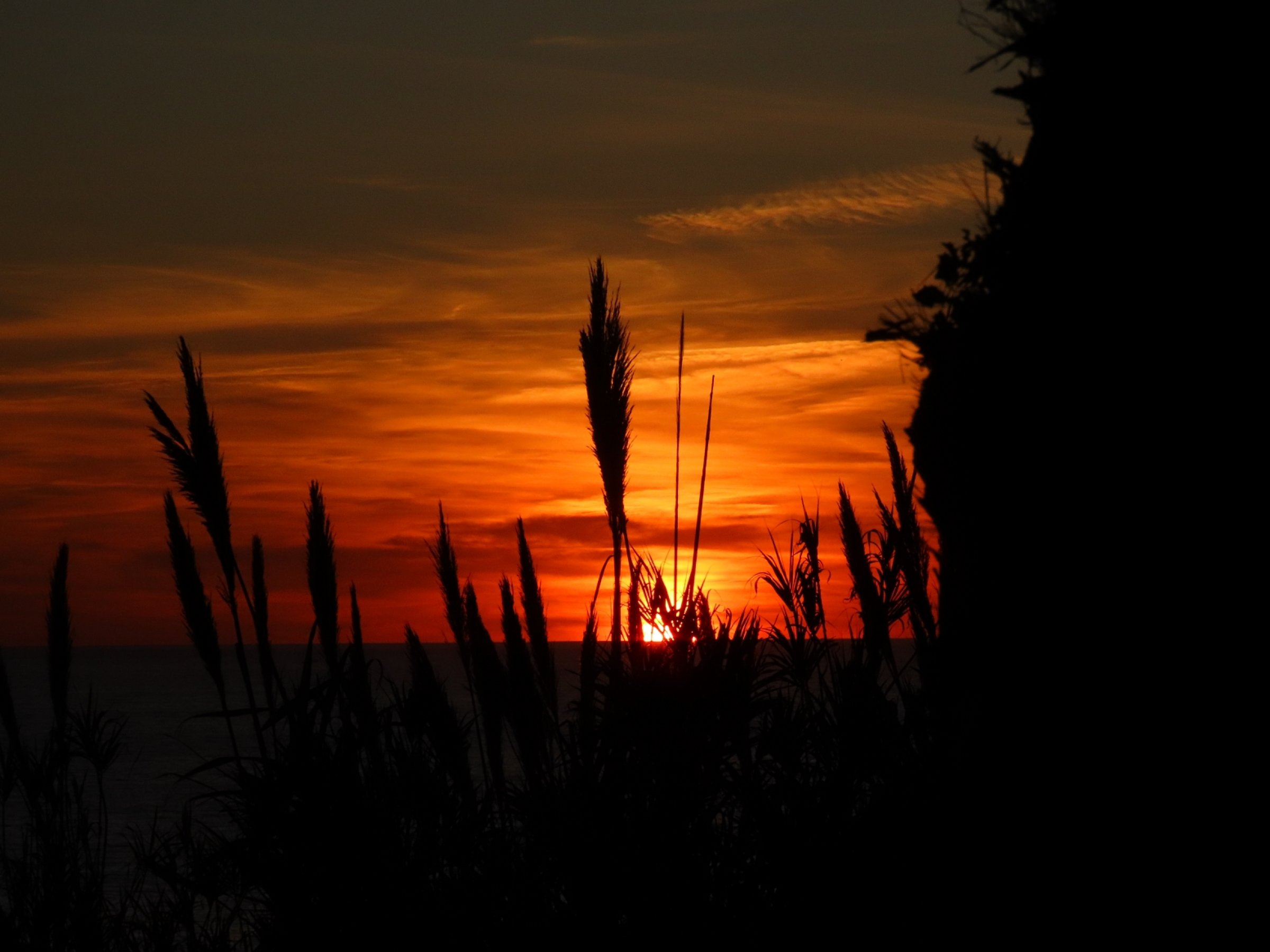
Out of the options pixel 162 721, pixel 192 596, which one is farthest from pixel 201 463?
pixel 162 721

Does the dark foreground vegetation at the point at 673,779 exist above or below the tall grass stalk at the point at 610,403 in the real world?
below

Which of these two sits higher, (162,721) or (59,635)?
(59,635)

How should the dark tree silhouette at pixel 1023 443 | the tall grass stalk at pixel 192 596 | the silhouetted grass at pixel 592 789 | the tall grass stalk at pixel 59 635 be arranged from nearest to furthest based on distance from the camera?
the dark tree silhouette at pixel 1023 443
the silhouetted grass at pixel 592 789
the tall grass stalk at pixel 192 596
the tall grass stalk at pixel 59 635

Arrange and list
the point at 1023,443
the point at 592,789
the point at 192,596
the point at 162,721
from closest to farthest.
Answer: the point at 1023,443, the point at 592,789, the point at 192,596, the point at 162,721

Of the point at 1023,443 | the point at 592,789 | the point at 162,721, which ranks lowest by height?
the point at 162,721

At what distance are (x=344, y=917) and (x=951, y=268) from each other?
8.49 feet

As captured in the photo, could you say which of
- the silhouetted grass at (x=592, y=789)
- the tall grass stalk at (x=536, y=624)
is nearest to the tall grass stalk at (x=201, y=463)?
the silhouetted grass at (x=592, y=789)

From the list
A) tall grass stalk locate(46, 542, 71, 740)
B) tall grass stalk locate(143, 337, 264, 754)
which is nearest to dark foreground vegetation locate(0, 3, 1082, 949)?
tall grass stalk locate(143, 337, 264, 754)

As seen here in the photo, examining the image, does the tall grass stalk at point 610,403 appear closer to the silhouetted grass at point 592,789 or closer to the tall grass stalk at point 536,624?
the silhouetted grass at point 592,789

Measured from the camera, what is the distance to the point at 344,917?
3760mm


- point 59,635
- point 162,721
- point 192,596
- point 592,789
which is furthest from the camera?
point 162,721

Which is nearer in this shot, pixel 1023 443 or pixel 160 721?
pixel 1023 443

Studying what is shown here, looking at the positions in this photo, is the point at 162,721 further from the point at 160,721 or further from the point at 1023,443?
the point at 1023,443

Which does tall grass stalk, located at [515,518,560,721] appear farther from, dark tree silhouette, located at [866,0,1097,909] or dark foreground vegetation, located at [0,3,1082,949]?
dark tree silhouette, located at [866,0,1097,909]
